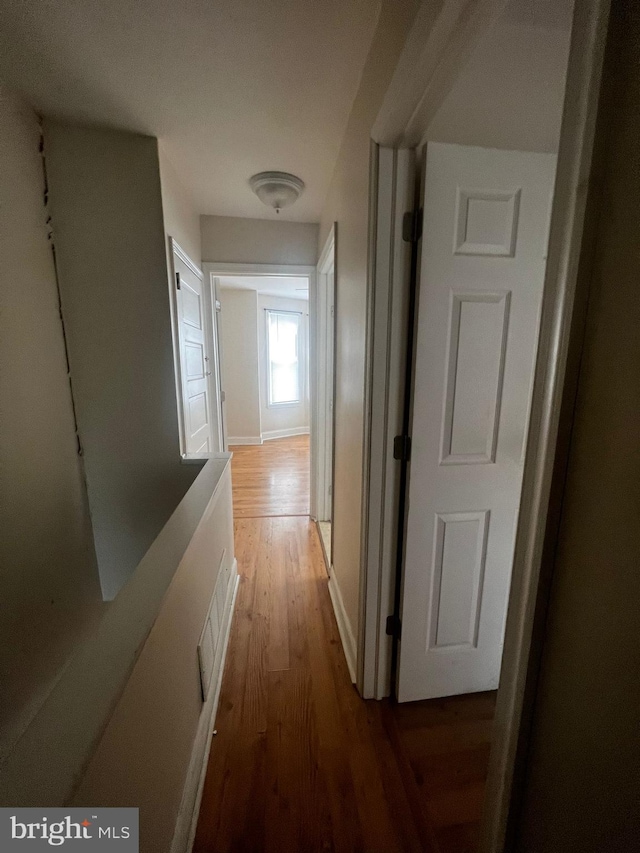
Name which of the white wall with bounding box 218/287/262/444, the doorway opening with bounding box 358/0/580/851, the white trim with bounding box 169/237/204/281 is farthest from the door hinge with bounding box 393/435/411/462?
the white wall with bounding box 218/287/262/444

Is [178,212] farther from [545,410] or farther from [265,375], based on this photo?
[265,375]

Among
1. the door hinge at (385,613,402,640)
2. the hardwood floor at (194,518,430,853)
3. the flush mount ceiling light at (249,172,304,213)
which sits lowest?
the hardwood floor at (194,518,430,853)

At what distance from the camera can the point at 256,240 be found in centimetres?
246

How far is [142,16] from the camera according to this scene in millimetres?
973

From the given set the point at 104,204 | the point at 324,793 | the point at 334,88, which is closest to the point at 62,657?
the point at 324,793

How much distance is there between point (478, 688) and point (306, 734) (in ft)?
2.39

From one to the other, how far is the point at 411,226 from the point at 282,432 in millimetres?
4814

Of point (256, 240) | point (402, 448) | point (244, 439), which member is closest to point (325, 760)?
point (402, 448)

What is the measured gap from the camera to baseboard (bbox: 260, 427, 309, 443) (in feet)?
18.0

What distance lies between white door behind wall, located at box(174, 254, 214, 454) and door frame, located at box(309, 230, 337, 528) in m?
0.81

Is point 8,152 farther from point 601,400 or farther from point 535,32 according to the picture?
point 601,400

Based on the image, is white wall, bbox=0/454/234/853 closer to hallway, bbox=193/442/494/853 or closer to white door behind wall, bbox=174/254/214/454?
hallway, bbox=193/442/494/853

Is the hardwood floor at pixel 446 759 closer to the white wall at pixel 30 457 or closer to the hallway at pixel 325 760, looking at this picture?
the hallway at pixel 325 760

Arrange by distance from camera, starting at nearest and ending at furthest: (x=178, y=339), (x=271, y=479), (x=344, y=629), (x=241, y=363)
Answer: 1. (x=344, y=629)
2. (x=178, y=339)
3. (x=271, y=479)
4. (x=241, y=363)
